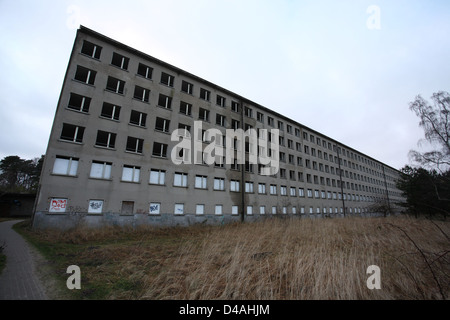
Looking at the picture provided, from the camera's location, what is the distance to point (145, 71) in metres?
21.1

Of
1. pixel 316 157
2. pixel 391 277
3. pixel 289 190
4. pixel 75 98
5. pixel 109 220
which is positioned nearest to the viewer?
pixel 391 277

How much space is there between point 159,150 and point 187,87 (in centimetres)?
944

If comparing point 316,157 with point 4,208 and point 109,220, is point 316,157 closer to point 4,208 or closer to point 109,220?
point 109,220

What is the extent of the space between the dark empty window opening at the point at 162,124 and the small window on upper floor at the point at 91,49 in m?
8.33

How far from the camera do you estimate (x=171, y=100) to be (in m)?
21.8

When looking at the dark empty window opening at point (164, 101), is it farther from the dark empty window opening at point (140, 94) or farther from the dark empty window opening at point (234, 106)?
the dark empty window opening at point (234, 106)

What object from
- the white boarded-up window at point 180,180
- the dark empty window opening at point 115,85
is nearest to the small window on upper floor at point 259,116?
the white boarded-up window at point 180,180

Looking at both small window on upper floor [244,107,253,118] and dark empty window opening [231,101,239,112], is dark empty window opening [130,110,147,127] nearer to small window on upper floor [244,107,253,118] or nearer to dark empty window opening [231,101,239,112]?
dark empty window opening [231,101,239,112]

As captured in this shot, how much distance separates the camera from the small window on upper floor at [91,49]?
707 inches

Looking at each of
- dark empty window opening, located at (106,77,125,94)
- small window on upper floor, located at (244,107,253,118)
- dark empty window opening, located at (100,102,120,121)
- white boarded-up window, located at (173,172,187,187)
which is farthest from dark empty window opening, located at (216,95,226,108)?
dark empty window opening, located at (100,102,120,121)

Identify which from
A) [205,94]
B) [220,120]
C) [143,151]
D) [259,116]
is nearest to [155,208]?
[143,151]
